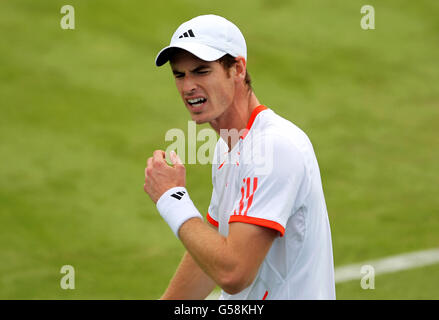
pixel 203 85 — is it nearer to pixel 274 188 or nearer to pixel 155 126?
pixel 274 188

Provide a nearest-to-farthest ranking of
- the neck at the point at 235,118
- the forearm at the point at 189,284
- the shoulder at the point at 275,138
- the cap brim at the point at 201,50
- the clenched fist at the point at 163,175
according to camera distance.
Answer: the shoulder at the point at 275,138, the cap brim at the point at 201,50, the clenched fist at the point at 163,175, the neck at the point at 235,118, the forearm at the point at 189,284

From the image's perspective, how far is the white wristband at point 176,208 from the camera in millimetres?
4113

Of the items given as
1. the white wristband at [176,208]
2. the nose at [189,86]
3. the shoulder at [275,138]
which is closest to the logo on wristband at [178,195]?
the white wristband at [176,208]

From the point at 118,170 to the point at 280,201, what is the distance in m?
7.03

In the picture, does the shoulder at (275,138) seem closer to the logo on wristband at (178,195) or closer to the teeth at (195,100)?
the teeth at (195,100)

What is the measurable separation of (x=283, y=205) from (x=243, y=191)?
9.9 inches

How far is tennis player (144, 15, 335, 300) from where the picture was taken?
3.92 meters

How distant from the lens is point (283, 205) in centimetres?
394

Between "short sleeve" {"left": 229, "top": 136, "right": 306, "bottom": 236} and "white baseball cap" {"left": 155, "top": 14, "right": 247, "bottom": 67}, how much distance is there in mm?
605

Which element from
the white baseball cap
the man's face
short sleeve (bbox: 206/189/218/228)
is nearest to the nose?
the man's face

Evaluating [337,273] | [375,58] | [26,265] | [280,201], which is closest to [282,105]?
[375,58]

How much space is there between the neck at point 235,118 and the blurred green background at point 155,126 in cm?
415

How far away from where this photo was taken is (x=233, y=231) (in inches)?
155

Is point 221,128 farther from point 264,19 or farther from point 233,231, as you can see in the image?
point 264,19
